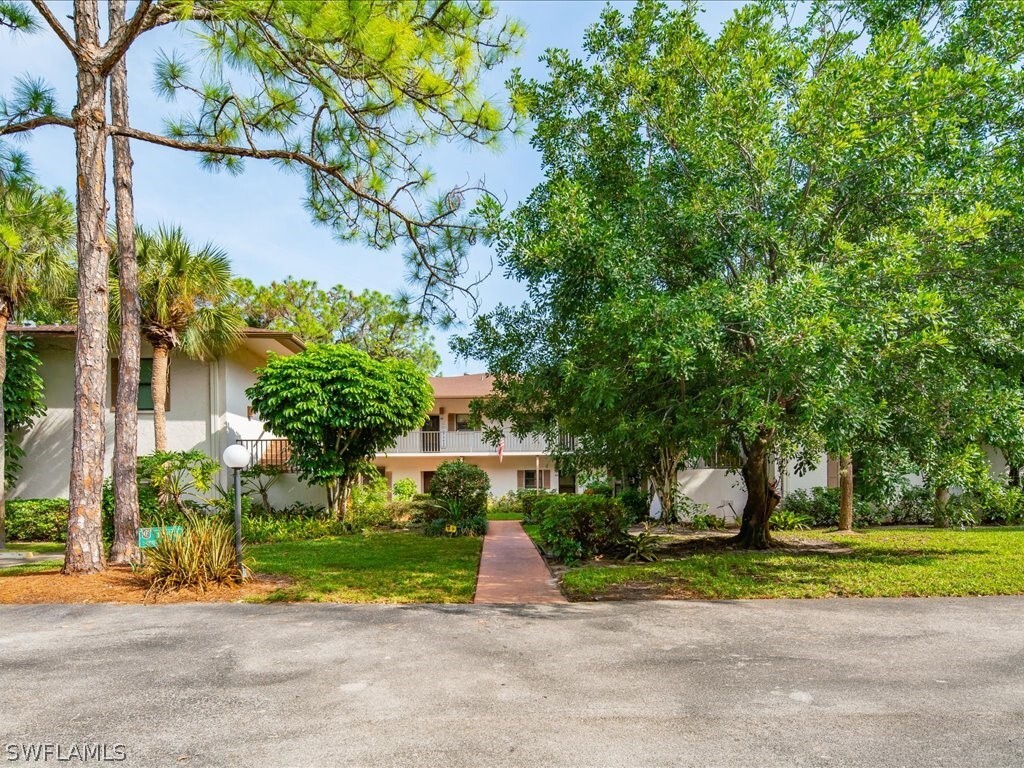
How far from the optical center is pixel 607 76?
893 cm

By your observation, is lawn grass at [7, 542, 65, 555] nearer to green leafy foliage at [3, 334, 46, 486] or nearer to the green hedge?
the green hedge

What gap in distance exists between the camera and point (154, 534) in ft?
28.8

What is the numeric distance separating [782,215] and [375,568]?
7.59 m

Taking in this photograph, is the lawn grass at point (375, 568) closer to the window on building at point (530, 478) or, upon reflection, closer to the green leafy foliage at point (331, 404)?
the green leafy foliage at point (331, 404)

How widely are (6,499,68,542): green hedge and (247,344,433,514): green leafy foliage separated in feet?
16.6

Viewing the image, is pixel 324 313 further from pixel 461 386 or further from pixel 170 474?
pixel 170 474

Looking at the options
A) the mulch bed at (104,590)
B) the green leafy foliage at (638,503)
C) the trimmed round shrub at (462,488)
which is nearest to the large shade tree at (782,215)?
the mulch bed at (104,590)

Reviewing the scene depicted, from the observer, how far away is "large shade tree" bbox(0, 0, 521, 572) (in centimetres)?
714

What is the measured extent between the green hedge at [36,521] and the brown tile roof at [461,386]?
43.5ft

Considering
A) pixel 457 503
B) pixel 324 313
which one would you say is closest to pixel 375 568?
pixel 457 503

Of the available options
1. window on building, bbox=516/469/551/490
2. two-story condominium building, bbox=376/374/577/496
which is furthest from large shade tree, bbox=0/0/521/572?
window on building, bbox=516/469/551/490

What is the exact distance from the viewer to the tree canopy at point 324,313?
28.2 m

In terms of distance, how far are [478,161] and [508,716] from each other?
6.44m

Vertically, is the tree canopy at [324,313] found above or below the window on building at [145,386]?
above
